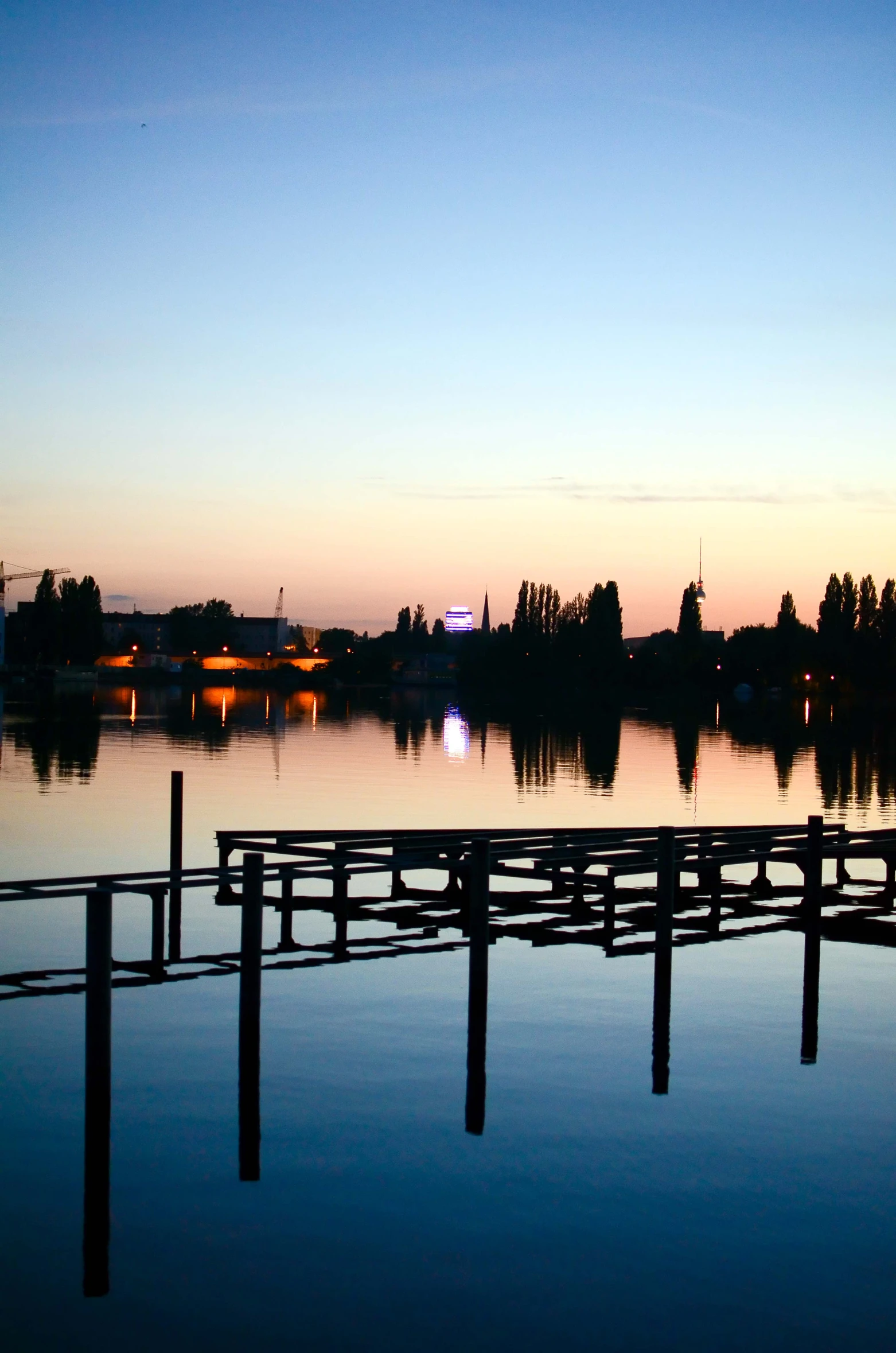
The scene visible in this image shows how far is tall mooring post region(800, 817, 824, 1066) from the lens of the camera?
16.0 metres

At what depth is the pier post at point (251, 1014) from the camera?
11.6 metres

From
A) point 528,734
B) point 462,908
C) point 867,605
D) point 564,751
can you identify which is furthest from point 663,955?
point 867,605

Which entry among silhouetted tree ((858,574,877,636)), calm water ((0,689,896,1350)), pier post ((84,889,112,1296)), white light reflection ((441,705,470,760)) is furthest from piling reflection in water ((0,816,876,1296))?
silhouetted tree ((858,574,877,636))

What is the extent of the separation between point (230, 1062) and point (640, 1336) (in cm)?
695

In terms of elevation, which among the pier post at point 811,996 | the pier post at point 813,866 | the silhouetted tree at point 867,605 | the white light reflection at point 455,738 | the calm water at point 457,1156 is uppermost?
the silhouetted tree at point 867,605

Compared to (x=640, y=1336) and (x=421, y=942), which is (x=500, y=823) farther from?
(x=640, y=1336)

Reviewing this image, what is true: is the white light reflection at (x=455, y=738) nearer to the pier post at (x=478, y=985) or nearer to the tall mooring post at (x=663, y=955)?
the tall mooring post at (x=663, y=955)

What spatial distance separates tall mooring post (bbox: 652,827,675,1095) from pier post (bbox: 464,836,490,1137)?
209 centimetres

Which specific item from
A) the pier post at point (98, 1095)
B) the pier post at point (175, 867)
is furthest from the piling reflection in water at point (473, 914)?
the pier post at point (175, 867)

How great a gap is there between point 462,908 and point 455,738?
70.4 meters

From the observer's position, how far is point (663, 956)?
1483 cm

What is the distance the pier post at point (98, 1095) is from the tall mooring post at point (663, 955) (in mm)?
6203

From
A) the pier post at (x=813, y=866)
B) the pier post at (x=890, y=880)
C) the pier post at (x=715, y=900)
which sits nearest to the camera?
the pier post at (x=813, y=866)

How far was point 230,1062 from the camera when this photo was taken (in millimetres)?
15703
